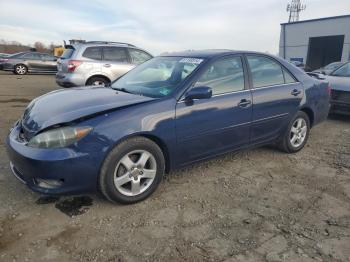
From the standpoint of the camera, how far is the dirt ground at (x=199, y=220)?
8.66 feet

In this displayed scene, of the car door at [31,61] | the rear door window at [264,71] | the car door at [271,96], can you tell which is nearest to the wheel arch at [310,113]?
the car door at [271,96]

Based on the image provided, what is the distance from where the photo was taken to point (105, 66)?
9.20 m

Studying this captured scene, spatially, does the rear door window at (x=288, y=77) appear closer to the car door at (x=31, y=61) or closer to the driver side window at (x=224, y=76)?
the driver side window at (x=224, y=76)

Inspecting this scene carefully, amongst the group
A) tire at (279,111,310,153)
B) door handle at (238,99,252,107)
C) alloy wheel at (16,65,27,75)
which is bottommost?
alloy wheel at (16,65,27,75)

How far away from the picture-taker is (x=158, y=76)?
4148 mm

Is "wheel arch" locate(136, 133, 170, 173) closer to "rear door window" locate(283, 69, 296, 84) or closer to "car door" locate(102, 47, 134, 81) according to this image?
"rear door window" locate(283, 69, 296, 84)

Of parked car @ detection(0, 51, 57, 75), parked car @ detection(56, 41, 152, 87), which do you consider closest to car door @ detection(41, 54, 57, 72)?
parked car @ detection(0, 51, 57, 75)

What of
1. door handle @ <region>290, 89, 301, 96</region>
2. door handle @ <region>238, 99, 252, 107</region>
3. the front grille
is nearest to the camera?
door handle @ <region>238, 99, 252, 107</region>

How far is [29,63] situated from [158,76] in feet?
58.3

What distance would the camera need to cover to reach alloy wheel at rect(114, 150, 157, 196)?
3250mm

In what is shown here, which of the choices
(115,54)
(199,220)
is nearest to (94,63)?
(115,54)

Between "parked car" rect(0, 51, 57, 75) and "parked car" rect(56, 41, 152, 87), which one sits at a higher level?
"parked car" rect(56, 41, 152, 87)

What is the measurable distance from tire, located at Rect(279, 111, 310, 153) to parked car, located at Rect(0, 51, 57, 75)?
17.5 meters

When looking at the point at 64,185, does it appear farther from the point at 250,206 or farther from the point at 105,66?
the point at 105,66
